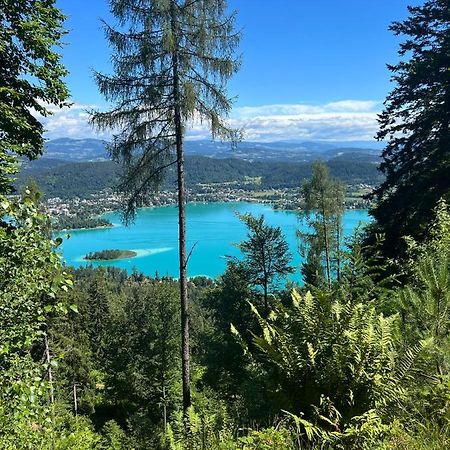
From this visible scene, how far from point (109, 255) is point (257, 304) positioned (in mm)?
84651

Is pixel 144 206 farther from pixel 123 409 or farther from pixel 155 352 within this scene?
pixel 123 409

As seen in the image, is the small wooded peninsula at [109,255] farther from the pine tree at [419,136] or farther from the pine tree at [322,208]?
the pine tree at [419,136]

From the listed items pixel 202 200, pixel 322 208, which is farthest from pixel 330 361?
pixel 202 200

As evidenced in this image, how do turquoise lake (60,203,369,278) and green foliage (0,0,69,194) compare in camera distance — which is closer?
green foliage (0,0,69,194)

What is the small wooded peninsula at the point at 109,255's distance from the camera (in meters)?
90.8

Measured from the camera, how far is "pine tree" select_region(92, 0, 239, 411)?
23.5 ft

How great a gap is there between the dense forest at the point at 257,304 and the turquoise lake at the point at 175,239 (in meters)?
54.0

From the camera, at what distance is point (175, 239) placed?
335 ft

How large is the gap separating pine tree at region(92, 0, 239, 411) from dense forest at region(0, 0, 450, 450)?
0.03 metres

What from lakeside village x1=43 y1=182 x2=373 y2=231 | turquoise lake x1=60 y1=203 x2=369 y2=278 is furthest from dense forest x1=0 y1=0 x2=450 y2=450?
lakeside village x1=43 y1=182 x2=373 y2=231

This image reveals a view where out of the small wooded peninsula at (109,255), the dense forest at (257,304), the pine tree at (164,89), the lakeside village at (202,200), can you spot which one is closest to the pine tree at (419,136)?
the dense forest at (257,304)

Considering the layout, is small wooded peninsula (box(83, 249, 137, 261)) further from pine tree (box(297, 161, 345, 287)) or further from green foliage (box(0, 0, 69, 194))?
green foliage (box(0, 0, 69, 194))

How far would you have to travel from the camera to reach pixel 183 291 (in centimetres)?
769

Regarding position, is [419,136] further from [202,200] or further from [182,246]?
[202,200]
